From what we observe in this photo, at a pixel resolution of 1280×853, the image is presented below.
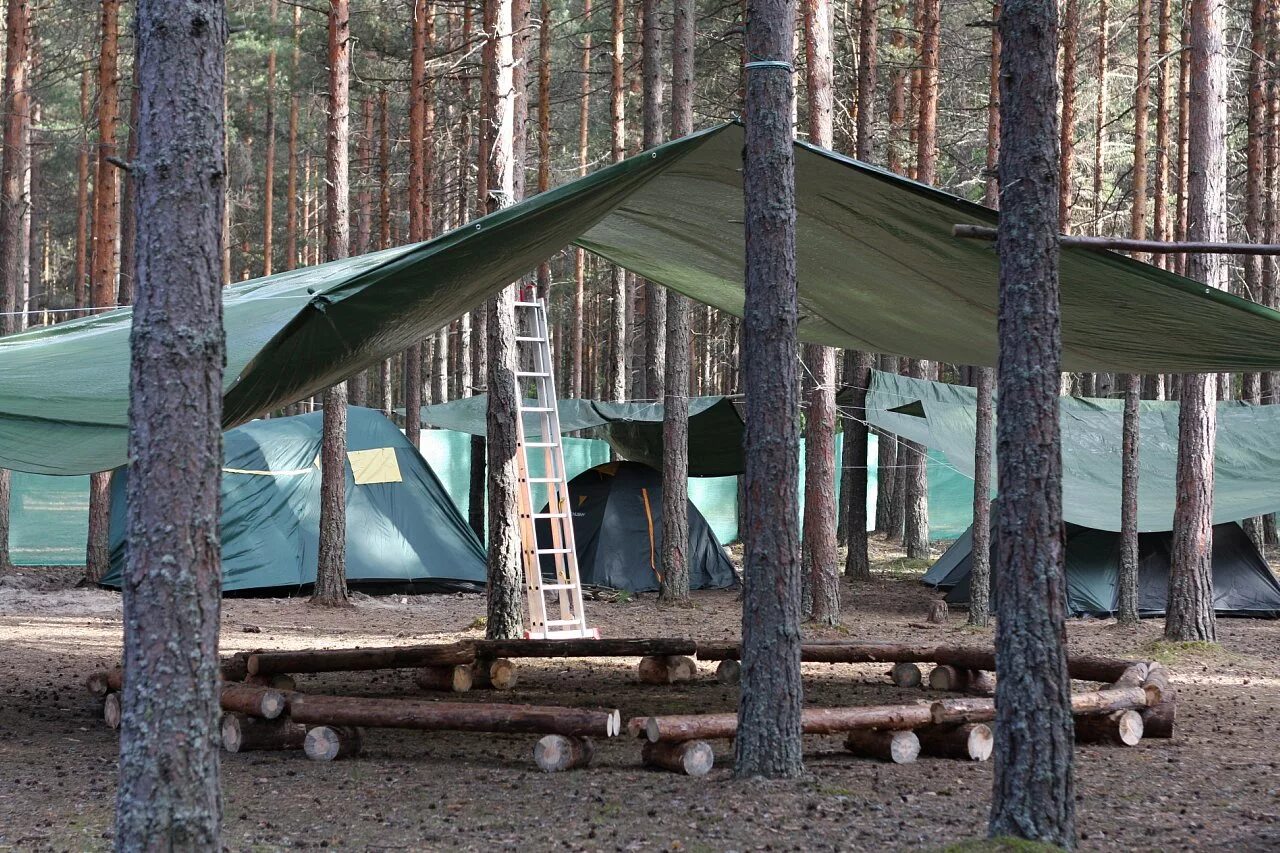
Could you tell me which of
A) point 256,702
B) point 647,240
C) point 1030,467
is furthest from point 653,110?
point 1030,467

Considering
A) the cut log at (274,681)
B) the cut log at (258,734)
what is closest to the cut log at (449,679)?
the cut log at (274,681)

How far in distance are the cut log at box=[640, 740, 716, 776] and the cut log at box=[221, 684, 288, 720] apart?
1517 mm

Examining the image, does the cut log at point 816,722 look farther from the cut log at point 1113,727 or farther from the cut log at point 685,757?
the cut log at point 1113,727

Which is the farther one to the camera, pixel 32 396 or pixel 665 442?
pixel 665 442

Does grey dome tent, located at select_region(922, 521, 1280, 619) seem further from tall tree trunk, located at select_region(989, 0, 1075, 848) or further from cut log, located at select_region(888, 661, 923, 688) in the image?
tall tree trunk, located at select_region(989, 0, 1075, 848)

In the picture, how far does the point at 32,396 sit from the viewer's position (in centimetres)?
450

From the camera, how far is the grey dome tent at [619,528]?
38.3ft

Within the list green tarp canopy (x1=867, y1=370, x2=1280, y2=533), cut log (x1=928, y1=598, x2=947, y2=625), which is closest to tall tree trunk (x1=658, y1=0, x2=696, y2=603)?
green tarp canopy (x1=867, y1=370, x2=1280, y2=533)

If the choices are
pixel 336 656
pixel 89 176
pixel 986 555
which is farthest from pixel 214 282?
pixel 89 176

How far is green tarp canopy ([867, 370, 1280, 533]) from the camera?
951 centimetres

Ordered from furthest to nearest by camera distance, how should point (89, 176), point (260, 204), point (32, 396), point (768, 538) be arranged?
point (260, 204) → point (89, 176) → point (32, 396) → point (768, 538)

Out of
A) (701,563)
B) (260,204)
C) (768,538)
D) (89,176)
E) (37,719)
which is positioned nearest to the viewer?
(768,538)

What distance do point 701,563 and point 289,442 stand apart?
4366mm

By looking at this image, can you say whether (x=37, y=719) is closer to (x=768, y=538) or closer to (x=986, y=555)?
(x=768, y=538)
